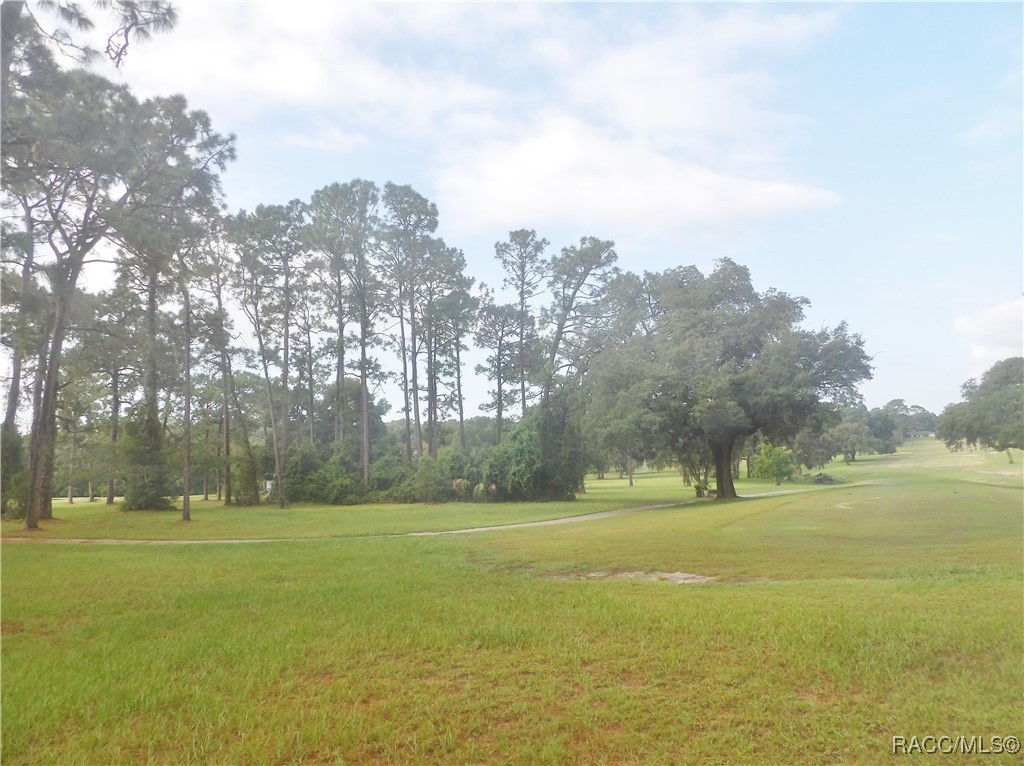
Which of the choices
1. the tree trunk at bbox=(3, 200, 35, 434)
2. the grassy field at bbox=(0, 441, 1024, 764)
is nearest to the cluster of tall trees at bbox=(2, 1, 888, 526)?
the tree trunk at bbox=(3, 200, 35, 434)

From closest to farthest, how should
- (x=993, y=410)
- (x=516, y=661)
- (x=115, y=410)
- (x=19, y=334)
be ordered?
(x=516, y=661) < (x=19, y=334) < (x=993, y=410) < (x=115, y=410)

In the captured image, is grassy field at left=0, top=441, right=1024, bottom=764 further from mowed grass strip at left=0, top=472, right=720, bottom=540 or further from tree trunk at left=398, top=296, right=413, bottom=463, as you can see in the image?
tree trunk at left=398, top=296, right=413, bottom=463

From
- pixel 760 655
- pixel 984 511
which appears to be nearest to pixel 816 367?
pixel 984 511

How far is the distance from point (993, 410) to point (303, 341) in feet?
126

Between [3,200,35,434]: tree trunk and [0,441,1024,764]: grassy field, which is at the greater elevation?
[3,200,35,434]: tree trunk

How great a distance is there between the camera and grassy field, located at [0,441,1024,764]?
371cm

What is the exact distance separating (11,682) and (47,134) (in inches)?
366

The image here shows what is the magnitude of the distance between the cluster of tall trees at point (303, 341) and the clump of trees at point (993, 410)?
3945mm

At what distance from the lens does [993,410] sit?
822 inches

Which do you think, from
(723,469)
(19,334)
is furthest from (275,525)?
(723,469)

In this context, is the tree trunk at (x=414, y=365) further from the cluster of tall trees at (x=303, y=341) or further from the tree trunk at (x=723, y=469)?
the tree trunk at (x=723, y=469)

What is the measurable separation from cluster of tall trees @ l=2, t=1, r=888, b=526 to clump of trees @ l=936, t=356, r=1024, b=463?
3945 millimetres

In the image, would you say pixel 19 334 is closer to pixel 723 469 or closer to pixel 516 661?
pixel 516 661

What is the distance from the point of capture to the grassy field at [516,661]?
12.2ft
